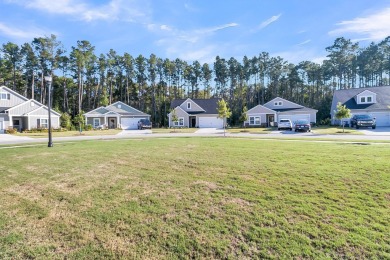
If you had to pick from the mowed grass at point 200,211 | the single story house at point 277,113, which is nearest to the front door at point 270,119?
the single story house at point 277,113

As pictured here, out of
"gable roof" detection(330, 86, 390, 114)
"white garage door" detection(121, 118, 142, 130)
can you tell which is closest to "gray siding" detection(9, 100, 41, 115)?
"white garage door" detection(121, 118, 142, 130)

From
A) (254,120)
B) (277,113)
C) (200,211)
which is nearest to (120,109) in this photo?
(254,120)

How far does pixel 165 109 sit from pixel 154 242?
1992 inches

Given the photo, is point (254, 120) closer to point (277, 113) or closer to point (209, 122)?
point (277, 113)

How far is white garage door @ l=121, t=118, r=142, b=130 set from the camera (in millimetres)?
39875

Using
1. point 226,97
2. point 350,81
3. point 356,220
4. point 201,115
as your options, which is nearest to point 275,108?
point 201,115

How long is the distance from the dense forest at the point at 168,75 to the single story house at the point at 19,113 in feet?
41.0

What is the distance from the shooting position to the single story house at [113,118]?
3881cm

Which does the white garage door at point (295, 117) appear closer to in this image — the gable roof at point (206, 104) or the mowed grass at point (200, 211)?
the gable roof at point (206, 104)

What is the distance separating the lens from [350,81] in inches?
2203

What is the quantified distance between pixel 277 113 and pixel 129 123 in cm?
2592

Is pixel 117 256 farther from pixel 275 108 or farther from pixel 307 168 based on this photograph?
→ pixel 275 108

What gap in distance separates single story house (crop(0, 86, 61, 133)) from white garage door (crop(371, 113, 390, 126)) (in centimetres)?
4714

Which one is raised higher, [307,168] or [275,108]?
[275,108]
